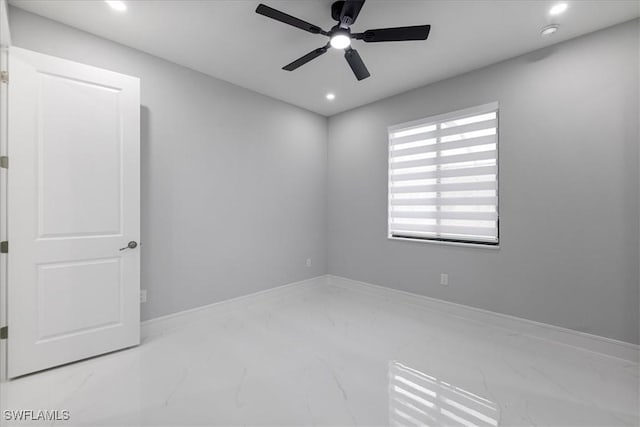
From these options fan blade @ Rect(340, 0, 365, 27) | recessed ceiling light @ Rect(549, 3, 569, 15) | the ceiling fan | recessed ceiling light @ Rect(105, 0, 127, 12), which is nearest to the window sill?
recessed ceiling light @ Rect(549, 3, 569, 15)

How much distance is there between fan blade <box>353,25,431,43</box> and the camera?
6.27 feet

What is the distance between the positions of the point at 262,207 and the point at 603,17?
3729 millimetres

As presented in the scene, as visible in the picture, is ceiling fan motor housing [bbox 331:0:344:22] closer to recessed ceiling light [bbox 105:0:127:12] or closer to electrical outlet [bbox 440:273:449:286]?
recessed ceiling light [bbox 105:0:127:12]

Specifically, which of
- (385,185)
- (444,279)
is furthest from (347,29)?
A: (444,279)

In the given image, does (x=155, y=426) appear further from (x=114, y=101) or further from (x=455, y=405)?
(x=114, y=101)

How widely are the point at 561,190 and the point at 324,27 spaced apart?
8.58ft

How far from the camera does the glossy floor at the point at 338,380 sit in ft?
5.64

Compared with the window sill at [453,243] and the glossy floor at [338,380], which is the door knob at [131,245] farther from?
the window sill at [453,243]

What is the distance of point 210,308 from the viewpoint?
10.6 ft

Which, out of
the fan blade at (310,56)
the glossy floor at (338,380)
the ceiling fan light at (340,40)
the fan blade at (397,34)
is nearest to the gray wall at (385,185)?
the glossy floor at (338,380)

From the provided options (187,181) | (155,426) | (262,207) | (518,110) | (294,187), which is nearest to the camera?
(155,426)

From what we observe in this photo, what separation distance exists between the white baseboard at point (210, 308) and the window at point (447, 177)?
161 cm

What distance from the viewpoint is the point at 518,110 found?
2848 mm

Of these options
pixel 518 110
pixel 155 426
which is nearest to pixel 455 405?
pixel 155 426
